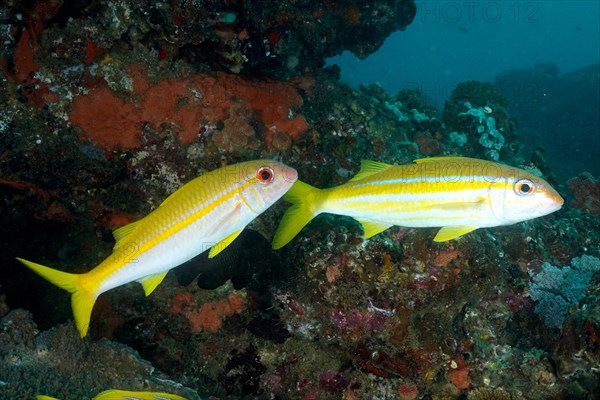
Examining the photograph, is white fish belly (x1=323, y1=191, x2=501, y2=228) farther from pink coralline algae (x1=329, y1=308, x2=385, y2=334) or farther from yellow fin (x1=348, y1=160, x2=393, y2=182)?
pink coralline algae (x1=329, y1=308, x2=385, y2=334)

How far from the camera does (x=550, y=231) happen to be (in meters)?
7.78

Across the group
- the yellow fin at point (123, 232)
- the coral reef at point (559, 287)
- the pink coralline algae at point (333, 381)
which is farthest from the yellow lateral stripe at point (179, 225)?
the coral reef at point (559, 287)

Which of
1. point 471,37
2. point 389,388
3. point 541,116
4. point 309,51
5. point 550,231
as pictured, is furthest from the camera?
point 471,37

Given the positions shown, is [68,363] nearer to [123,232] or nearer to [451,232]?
[123,232]

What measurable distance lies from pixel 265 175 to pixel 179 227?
87 cm

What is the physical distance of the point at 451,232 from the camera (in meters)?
3.57

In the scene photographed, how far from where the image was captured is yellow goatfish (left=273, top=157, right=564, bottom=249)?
10.9 feet

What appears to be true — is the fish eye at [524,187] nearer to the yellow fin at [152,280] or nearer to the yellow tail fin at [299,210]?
the yellow tail fin at [299,210]

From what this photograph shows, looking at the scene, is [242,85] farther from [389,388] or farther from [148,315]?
[389,388]

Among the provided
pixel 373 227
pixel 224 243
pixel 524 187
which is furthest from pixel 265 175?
pixel 524 187

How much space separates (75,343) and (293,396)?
3.01 m

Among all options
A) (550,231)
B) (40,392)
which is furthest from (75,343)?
(550,231)

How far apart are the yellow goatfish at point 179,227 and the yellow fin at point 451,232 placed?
5.21 feet

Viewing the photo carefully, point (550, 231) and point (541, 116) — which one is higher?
point (550, 231)
